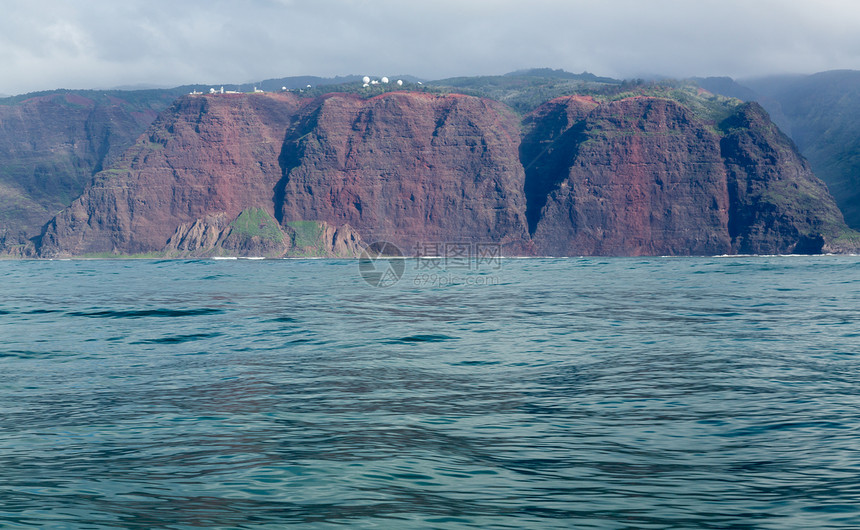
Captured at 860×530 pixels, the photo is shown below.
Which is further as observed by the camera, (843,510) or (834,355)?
(834,355)

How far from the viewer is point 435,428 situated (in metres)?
13.5

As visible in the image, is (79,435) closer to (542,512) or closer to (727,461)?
(542,512)

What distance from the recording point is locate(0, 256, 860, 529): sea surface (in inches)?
368

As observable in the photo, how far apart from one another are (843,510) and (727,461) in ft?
7.44

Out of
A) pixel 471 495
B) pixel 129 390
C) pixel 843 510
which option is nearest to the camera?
pixel 843 510

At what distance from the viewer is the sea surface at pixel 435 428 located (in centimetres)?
935

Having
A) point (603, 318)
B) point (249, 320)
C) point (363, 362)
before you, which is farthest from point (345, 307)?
point (363, 362)

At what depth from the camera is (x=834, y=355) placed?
867 inches

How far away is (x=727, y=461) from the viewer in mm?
11312

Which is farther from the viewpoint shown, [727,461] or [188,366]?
[188,366]

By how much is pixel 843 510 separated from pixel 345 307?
121 ft

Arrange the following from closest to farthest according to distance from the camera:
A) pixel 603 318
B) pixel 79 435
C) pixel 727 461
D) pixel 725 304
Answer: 1. pixel 727 461
2. pixel 79 435
3. pixel 603 318
4. pixel 725 304

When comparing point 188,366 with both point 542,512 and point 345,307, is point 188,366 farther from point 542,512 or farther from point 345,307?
point 345,307

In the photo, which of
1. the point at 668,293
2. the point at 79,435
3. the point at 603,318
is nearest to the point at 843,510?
the point at 79,435
